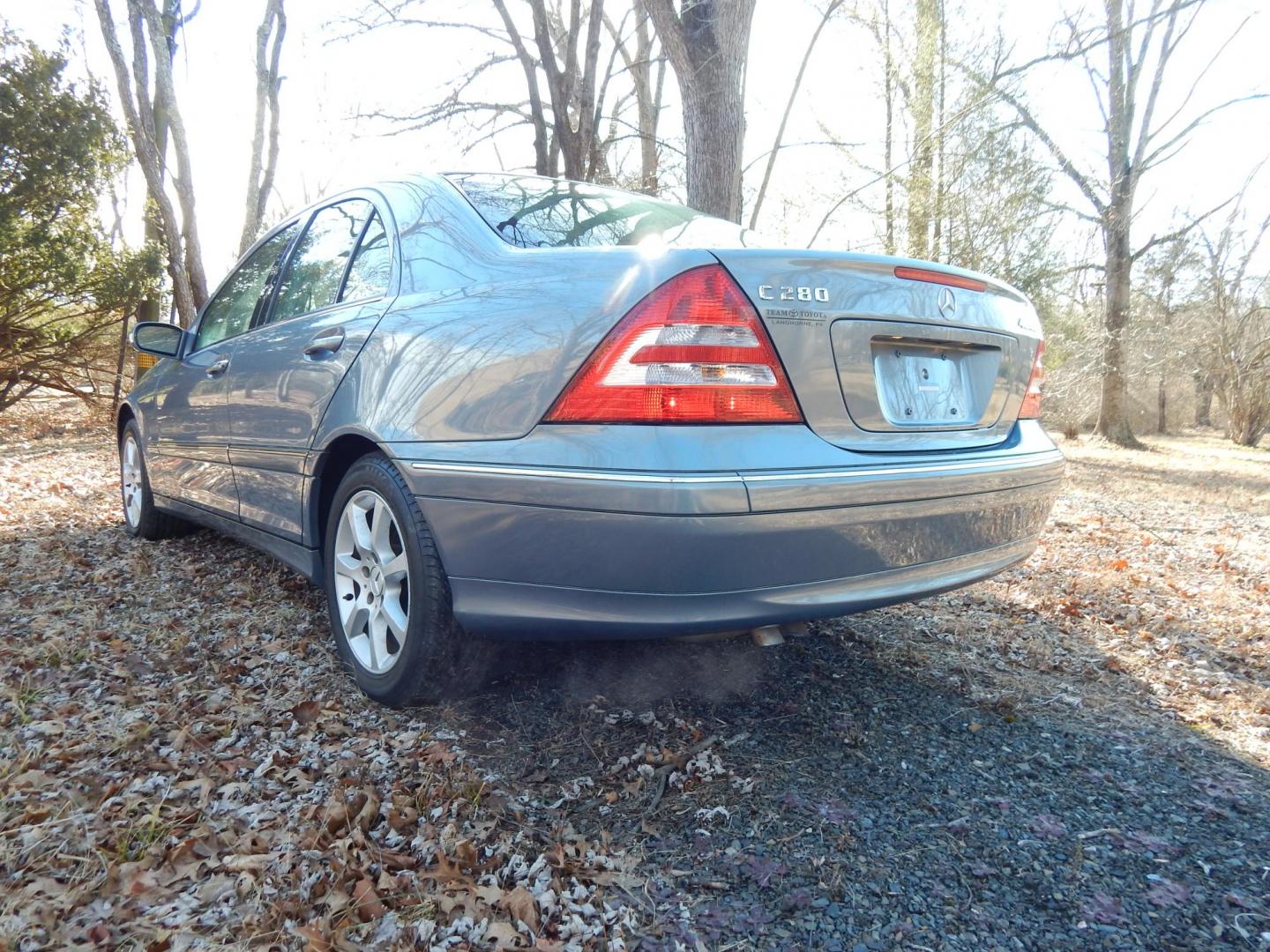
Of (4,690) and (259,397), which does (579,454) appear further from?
(4,690)

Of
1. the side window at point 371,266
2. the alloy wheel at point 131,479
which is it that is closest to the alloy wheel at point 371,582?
the side window at point 371,266

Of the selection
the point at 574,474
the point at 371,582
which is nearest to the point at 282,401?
the point at 371,582

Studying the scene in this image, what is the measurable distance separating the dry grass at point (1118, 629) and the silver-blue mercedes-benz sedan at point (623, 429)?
67 cm

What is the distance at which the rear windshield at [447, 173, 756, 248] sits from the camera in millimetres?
2322

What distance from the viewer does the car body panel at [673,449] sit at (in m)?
1.74

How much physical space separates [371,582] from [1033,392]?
7.14 feet

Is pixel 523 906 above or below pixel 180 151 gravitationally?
below

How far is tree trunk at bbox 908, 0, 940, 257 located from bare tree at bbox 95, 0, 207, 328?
10.3m

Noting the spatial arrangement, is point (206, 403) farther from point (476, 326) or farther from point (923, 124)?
point (923, 124)

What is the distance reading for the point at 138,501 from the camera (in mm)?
4664

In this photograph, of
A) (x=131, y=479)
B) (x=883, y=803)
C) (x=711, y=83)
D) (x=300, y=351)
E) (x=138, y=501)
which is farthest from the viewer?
(x=711, y=83)

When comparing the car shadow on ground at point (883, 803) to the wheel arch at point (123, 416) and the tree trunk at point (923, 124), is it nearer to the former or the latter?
the wheel arch at point (123, 416)

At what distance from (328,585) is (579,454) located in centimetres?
130

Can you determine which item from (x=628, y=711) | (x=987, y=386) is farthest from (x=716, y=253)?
(x=628, y=711)
